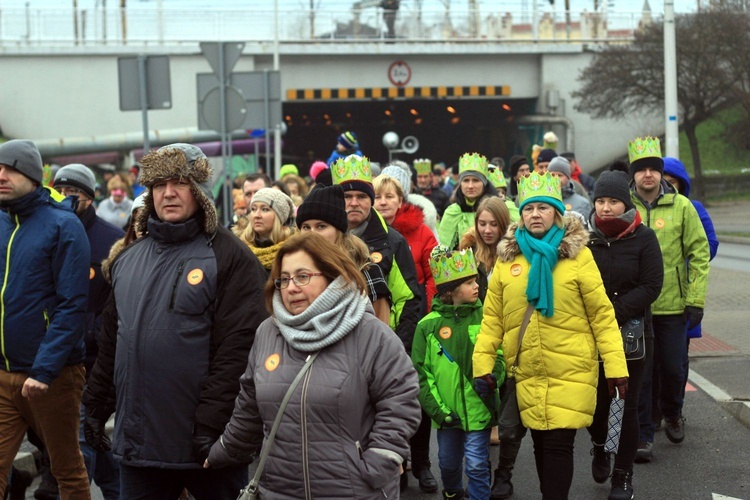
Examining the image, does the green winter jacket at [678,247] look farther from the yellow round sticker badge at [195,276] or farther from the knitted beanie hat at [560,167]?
the yellow round sticker badge at [195,276]

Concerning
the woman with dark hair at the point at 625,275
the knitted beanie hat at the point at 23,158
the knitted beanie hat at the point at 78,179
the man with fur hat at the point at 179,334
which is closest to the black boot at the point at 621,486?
the woman with dark hair at the point at 625,275

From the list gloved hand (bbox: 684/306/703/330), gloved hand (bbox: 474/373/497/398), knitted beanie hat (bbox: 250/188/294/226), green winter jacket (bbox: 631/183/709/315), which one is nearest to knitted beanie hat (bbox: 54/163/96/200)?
knitted beanie hat (bbox: 250/188/294/226)

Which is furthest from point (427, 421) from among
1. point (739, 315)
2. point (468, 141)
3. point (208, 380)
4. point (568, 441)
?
point (468, 141)

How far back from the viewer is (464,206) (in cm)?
977

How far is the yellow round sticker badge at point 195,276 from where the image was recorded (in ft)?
16.2

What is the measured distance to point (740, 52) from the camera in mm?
35812

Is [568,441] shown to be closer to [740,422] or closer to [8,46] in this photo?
[740,422]

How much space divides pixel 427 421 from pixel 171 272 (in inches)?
119

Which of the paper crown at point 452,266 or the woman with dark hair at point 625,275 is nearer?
the paper crown at point 452,266

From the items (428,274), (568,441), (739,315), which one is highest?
(428,274)

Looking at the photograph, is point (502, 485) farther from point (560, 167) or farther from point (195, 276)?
point (560, 167)

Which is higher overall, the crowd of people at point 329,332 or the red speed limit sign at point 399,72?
the red speed limit sign at point 399,72

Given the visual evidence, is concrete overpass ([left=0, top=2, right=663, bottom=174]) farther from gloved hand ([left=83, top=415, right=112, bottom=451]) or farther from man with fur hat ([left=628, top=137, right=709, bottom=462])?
gloved hand ([left=83, top=415, right=112, bottom=451])

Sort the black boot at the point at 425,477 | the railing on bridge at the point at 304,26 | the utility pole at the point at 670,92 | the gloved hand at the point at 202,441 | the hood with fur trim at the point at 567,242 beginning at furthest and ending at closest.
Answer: the railing on bridge at the point at 304,26, the utility pole at the point at 670,92, the black boot at the point at 425,477, the hood with fur trim at the point at 567,242, the gloved hand at the point at 202,441
